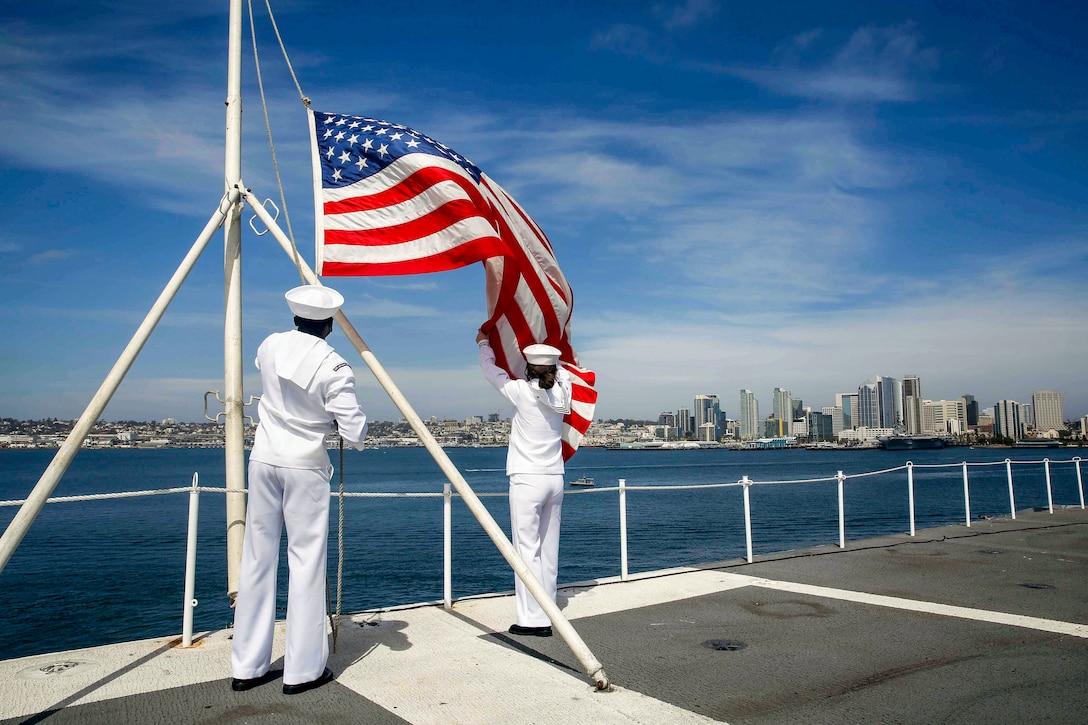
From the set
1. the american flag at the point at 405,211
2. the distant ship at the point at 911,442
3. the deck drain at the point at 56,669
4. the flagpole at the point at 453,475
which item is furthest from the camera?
the distant ship at the point at 911,442

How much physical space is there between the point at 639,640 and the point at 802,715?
1584 millimetres

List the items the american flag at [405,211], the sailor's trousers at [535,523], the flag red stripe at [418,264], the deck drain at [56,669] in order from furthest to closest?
the sailor's trousers at [535,523] < the american flag at [405,211] < the flag red stripe at [418,264] < the deck drain at [56,669]

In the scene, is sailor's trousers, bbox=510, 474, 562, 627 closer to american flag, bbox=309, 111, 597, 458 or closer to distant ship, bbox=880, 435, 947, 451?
american flag, bbox=309, 111, 597, 458

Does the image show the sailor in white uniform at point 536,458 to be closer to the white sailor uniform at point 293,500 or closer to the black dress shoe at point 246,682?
the white sailor uniform at point 293,500

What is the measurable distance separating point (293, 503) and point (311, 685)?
3.12 feet

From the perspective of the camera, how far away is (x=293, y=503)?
3965 millimetres

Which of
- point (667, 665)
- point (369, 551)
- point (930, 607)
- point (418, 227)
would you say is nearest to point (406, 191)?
point (418, 227)

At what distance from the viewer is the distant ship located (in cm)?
18512

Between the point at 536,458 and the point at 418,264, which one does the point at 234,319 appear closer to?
the point at 418,264

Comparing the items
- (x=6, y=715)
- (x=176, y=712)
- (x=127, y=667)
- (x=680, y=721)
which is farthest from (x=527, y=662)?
(x=6, y=715)

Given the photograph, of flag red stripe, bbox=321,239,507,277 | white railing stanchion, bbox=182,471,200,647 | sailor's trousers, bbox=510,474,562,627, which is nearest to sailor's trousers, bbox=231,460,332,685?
white railing stanchion, bbox=182,471,200,647

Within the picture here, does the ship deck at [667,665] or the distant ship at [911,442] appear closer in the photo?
the ship deck at [667,665]

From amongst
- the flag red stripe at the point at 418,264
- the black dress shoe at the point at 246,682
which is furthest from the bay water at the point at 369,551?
the black dress shoe at the point at 246,682

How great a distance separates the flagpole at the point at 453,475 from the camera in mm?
4031
